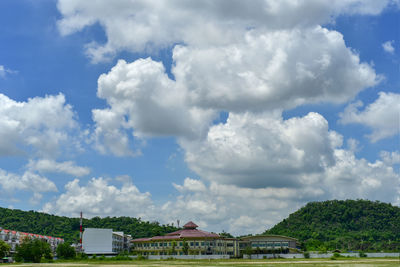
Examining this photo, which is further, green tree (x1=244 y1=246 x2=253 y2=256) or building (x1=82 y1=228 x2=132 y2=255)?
building (x1=82 y1=228 x2=132 y2=255)

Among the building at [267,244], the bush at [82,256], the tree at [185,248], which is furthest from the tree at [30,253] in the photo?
the building at [267,244]

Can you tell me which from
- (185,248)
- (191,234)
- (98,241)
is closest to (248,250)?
(191,234)

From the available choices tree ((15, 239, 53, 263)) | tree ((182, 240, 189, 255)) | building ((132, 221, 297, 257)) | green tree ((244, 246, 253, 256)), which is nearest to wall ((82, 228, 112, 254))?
building ((132, 221, 297, 257))

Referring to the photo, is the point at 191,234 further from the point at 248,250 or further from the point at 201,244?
the point at 248,250

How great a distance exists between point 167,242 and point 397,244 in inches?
3922

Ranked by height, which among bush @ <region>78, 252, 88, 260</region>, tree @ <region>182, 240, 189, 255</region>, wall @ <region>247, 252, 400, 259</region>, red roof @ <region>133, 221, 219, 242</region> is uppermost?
red roof @ <region>133, 221, 219, 242</region>

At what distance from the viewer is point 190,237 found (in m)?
144

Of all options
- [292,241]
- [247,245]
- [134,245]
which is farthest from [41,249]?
[292,241]

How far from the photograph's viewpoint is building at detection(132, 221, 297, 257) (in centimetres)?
14275

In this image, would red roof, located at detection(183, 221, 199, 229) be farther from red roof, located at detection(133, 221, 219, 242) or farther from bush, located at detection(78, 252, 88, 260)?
bush, located at detection(78, 252, 88, 260)

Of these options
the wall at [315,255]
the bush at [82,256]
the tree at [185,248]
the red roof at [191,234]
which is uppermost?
the red roof at [191,234]

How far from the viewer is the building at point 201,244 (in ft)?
468

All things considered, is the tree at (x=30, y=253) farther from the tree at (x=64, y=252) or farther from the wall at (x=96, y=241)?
the wall at (x=96, y=241)

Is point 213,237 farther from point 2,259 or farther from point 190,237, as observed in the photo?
point 2,259
